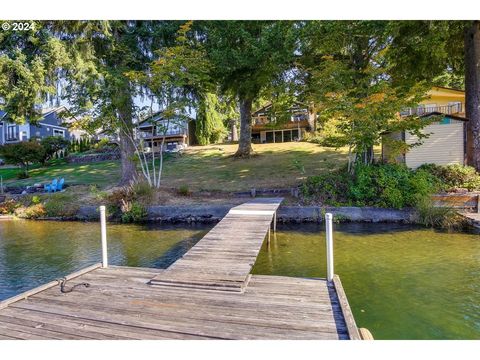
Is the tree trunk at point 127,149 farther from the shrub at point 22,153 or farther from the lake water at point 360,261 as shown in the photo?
the shrub at point 22,153

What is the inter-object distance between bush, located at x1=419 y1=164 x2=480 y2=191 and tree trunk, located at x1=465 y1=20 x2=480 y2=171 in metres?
1.01

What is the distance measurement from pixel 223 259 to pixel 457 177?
9.62 m

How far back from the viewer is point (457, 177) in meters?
10.8

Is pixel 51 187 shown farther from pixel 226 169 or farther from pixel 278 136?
pixel 278 136

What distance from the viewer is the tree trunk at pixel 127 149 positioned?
45.7 feet

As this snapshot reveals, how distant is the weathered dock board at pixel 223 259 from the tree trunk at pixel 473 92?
29.4ft

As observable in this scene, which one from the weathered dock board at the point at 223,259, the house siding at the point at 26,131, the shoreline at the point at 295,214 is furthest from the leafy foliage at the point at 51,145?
the weathered dock board at the point at 223,259

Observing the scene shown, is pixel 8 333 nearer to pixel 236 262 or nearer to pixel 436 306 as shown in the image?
pixel 236 262

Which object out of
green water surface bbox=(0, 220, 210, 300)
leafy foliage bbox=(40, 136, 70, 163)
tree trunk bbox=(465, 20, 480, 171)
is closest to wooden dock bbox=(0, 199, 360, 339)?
green water surface bbox=(0, 220, 210, 300)

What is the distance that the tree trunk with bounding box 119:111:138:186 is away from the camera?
45.7 feet

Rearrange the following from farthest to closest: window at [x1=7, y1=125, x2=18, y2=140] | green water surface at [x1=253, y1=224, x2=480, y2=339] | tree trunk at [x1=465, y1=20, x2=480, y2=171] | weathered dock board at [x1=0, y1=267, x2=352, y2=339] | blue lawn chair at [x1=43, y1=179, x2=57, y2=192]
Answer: window at [x1=7, y1=125, x2=18, y2=140], blue lawn chair at [x1=43, y1=179, x2=57, y2=192], tree trunk at [x1=465, y1=20, x2=480, y2=171], green water surface at [x1=253, y1=224, x2=480, y2=339], weathered dock board at [x1=0, y1=267, x2=352, y2=339]

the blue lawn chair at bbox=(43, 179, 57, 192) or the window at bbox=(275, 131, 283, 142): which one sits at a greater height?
the window at bbox=(275, 131, 283, 142)

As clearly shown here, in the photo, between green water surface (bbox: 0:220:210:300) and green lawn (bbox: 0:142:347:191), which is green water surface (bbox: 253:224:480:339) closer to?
green water surface (bbox: 0:220:210:300)
